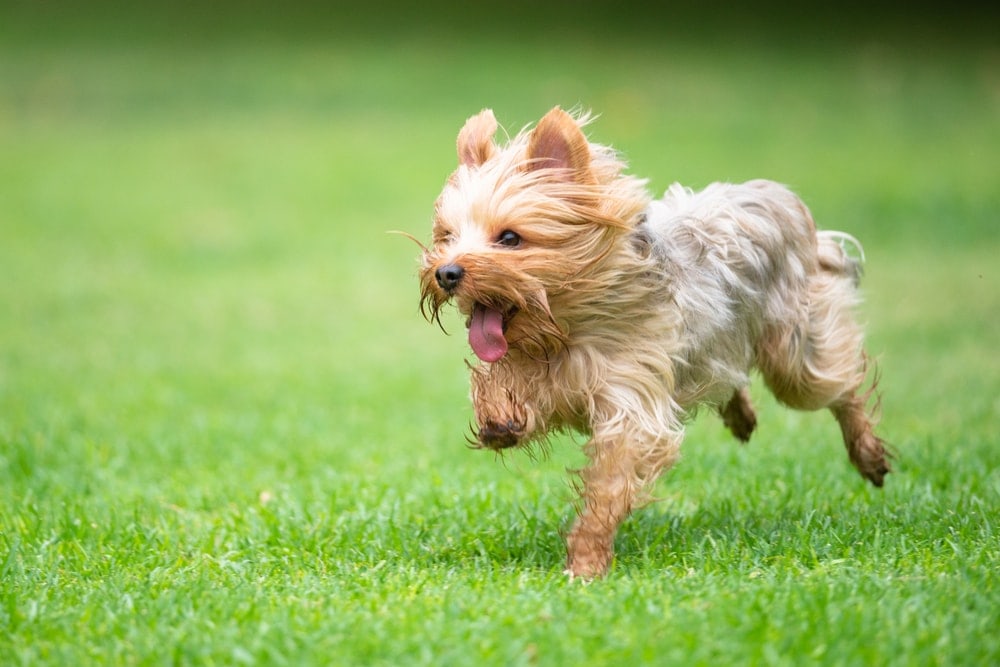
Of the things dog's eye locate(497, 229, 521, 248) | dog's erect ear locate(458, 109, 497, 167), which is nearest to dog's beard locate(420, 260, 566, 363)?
dog's eye locate(497, 229, 521, 248)

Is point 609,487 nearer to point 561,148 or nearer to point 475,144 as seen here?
point 561,148

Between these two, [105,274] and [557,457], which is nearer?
[557,457]

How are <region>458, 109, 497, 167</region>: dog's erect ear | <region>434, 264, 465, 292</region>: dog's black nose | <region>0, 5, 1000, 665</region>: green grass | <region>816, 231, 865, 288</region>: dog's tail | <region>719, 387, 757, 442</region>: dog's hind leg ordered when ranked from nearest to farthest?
<region>0, 5, 1000, 665</region>: green grass
<region>434, 264, 465, 292</region>: dog's black nose
<region>458, 109, 497, 167</region>: dog's erect ear
<region>816, 231, 865, 288</region>: dog's tail
<region>719, 387, 757, 442</region>: dog's hind leg

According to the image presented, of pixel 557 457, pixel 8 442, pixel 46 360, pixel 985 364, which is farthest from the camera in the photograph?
pixel 46 360

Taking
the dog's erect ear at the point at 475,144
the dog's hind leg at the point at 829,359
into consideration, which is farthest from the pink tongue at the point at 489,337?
the dog's hind leg at the point at 829,359

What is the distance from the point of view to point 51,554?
552cm

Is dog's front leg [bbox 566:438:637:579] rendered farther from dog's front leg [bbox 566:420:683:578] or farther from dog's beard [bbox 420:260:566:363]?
dog's beard [bbox 420:260:566:363]

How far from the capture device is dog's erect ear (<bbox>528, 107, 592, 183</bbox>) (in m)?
5.01

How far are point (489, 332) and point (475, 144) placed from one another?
86 centimetres

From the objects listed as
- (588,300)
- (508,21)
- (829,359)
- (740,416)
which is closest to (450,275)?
(588,300)

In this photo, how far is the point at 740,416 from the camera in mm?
6648

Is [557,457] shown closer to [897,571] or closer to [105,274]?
[897,571]

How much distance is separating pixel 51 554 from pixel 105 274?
33.9 ft

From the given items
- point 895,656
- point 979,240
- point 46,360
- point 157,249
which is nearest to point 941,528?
point 895,656
